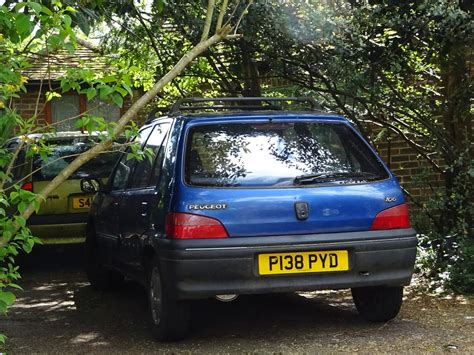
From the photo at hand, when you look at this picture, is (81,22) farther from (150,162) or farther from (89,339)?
(89,339)

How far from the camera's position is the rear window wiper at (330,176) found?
235 inches

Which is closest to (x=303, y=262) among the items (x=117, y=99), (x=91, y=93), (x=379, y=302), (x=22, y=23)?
(x=379, y=302)

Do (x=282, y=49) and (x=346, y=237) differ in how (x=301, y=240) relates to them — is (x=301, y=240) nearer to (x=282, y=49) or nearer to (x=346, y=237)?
(x=346, y=237)

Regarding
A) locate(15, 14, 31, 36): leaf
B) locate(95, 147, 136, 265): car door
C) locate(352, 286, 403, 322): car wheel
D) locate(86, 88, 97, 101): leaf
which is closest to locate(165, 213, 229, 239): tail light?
Answer: locate(86, 88, 97, 101): leaf

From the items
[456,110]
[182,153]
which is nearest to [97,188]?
[182,153]

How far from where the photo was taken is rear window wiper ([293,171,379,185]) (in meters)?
5.97

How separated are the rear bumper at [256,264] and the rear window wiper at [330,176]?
402mm

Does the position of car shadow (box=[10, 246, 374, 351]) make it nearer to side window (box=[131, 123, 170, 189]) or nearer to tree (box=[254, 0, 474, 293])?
side window (box=[131, 123, 170, 189])

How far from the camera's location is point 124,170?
770 cm

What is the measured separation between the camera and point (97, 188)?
8305mm

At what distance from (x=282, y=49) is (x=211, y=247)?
4.03 meters

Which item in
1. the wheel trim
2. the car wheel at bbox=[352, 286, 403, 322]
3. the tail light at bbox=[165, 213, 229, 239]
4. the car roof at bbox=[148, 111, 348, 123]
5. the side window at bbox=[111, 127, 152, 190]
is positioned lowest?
the car wheel at bbox=[352, 286, 403, 322]

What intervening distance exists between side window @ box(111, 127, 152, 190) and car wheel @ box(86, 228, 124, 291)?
0.88m

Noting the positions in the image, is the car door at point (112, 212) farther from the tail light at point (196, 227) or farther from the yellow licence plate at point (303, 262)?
the yellow licence plate at point (303, 262)
